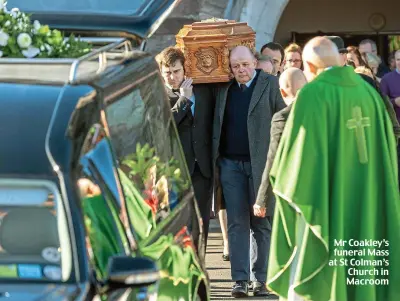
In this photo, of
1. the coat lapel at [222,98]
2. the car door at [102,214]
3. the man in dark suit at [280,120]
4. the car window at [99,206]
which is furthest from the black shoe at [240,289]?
the car window at [99,206]

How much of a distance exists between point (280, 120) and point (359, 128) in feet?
5.75

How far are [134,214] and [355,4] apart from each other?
17879 millimetres

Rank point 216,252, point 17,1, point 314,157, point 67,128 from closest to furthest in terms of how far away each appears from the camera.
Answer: point 67,128, point 314,157, point 17,1, point 216,252

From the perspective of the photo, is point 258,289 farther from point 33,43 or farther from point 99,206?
point 99,206

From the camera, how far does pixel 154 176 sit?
19.7 ft

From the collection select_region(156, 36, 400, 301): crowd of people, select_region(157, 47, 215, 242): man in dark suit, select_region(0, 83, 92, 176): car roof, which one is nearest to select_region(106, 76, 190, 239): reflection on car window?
select_region(0, 83, 92, 176): car roof

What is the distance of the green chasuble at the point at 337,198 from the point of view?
7.18m

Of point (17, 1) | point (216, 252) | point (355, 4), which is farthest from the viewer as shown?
point (355, 4)

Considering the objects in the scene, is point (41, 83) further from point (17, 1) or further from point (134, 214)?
point (17, 1)

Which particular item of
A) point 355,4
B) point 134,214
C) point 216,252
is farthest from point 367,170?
point 355,4

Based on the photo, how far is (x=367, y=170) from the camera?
24.0 feet

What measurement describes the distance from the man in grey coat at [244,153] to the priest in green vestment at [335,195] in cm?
284

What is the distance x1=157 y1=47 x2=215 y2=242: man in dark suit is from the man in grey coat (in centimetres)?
12

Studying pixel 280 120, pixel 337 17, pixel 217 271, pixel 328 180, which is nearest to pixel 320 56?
pixel 328 180
